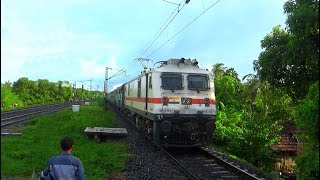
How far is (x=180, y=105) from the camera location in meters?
15.5

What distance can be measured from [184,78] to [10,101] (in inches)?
1859

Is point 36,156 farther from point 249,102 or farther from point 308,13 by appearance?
point 249,102

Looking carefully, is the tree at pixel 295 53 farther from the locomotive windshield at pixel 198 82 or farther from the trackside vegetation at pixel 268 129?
the locomotive windshield at pixel 198 82

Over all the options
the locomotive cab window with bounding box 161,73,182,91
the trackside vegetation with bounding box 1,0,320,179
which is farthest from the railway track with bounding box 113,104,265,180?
the locomotive cab window with bounding box 161,73,182,91

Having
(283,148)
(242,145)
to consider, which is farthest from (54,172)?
(283,148)

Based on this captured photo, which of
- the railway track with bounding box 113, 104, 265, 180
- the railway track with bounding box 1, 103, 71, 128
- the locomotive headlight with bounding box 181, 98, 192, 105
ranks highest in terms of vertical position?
the locomotive headlight with bounding box 181, 98, 192, 105

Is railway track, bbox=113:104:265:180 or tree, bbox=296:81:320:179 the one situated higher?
tree, bbox=296:81:320:179

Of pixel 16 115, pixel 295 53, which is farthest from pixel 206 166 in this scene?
pixel 16 115

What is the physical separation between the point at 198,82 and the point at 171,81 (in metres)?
1.07

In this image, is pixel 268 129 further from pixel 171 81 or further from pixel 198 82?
pixel 171 81

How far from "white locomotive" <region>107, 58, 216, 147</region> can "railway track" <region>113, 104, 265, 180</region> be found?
20.7 inches

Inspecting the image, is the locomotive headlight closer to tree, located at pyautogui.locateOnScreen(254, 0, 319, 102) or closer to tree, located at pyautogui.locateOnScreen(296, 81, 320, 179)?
tree, located at pyautogui.locateOnScreen(254, 0, 319, 102)

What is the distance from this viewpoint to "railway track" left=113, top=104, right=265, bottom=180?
452 inches

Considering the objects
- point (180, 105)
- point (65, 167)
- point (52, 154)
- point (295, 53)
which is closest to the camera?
point (65, 167)
